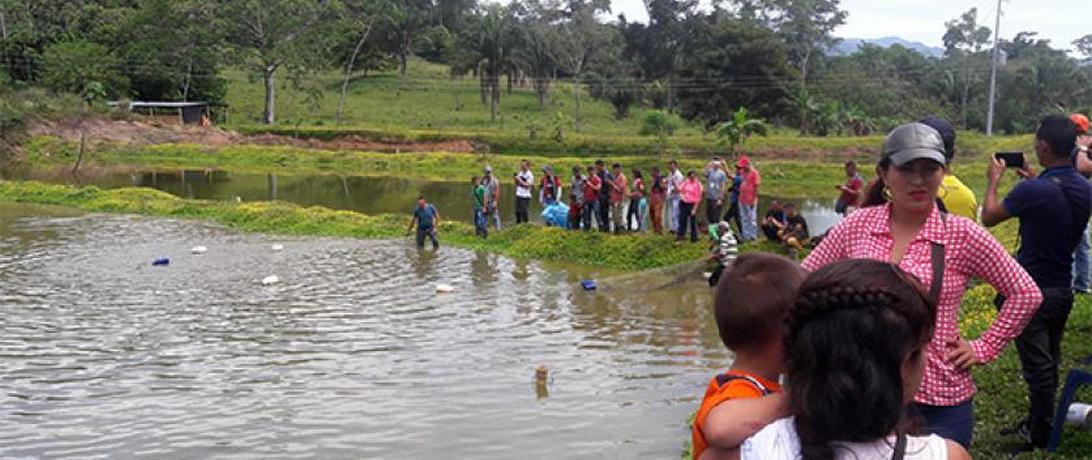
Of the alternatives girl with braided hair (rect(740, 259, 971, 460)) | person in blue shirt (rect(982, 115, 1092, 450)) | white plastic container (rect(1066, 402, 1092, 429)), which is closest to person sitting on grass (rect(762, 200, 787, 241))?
white plastic container (rect(1066, 402, 1092, 429))

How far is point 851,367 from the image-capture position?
6.65ft

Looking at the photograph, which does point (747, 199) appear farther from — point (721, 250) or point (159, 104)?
point (159, 104)

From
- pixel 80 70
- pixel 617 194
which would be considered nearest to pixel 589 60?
pixel 80 70

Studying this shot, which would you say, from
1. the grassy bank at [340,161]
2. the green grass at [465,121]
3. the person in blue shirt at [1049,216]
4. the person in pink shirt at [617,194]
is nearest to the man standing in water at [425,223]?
the person in pink shirt at [617,194]

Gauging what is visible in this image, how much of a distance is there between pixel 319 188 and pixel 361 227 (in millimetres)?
13903

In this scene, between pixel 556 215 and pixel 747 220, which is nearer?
pixel 747 220

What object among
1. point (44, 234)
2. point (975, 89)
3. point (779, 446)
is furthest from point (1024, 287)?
point (975, 89)

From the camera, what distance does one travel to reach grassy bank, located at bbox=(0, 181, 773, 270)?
17.9 m

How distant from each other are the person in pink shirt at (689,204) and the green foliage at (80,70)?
48.9m

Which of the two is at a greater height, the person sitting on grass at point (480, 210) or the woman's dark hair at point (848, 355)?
the woman's dark hair at point (848, 355)

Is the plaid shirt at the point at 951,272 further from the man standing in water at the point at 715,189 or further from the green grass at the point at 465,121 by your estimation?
the green grass at the point at 465,121

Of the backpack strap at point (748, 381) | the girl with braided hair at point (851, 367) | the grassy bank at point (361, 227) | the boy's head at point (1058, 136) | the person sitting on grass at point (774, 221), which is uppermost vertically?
the boy's head at point (1058, 136)

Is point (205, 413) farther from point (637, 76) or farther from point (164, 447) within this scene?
point (637, 76)

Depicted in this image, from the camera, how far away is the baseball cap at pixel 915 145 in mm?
3193
